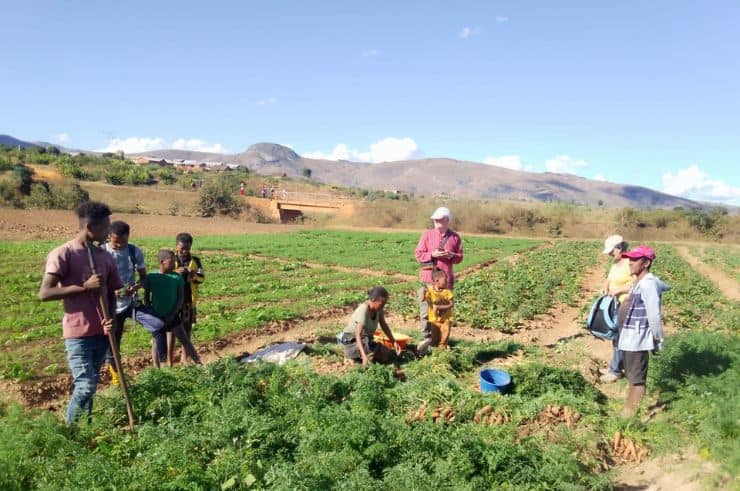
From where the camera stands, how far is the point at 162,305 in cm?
639

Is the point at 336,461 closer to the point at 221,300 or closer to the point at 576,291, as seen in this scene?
the point at 221,300

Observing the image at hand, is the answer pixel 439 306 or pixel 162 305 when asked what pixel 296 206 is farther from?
pixel 162 305

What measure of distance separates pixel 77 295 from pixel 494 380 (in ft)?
16.4

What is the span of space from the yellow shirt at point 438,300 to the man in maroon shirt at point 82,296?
4.54 metres

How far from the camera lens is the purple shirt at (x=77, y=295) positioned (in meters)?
4.49

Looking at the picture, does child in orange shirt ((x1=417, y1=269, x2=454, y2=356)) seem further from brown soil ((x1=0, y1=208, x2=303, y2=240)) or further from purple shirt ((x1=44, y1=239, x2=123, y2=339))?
brown soil ((x1=0, y1=208, x2=303, y2=240))

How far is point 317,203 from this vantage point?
159ft

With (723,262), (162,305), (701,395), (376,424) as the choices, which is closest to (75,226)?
(162,305)

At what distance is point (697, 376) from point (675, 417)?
4.12 feet

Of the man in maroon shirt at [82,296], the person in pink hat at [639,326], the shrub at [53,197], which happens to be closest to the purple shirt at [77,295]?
the man in maroon shirt at [82,296]

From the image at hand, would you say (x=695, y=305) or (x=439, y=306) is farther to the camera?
(x=695, y=305)

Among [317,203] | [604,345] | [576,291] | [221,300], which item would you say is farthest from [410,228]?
[604,345]

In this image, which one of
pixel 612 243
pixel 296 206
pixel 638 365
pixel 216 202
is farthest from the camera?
pixel 296 206

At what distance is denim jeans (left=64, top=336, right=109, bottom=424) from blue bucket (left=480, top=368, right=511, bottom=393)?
4465mm
